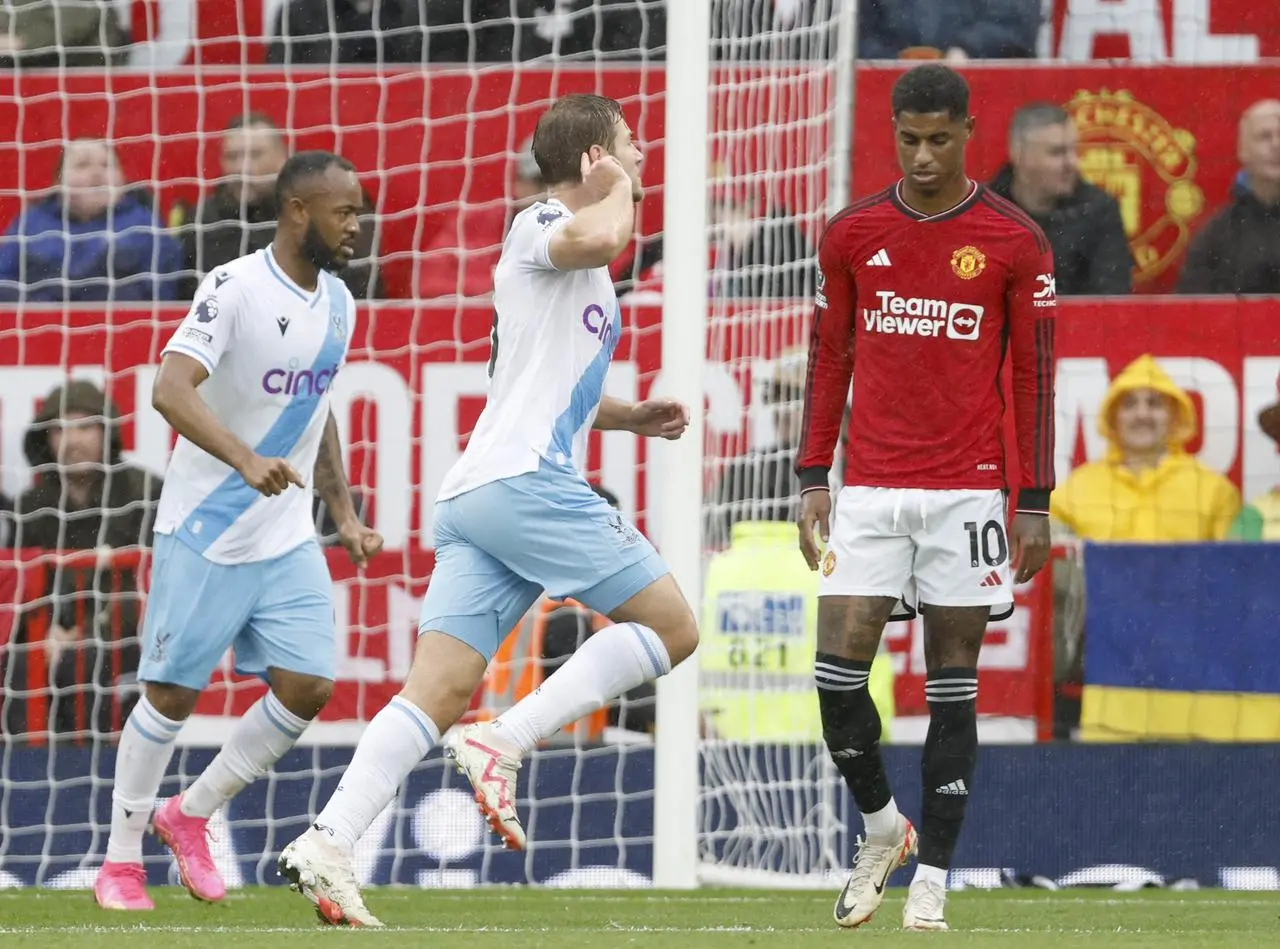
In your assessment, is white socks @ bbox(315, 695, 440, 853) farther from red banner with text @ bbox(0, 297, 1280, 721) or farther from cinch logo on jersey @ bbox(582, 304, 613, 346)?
red banner with text @ bbox(0, 297, 1280, 721)

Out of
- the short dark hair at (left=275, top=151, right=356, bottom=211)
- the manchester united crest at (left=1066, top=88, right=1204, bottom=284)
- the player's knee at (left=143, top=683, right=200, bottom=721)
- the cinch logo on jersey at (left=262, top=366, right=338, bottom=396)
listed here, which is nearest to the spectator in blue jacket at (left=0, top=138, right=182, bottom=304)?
the short dark hair at (left=275, top=151, right=356, bottom=211)

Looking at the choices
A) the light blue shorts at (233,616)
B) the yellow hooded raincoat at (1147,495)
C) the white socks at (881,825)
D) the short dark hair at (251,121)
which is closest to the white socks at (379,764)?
the white socks at (881,825)

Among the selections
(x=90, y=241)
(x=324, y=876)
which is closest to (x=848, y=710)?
(x=324, y=876)

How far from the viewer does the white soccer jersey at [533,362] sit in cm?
451

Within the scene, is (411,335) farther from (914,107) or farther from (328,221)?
(914,107)

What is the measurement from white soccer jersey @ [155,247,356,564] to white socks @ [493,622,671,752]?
1434mm

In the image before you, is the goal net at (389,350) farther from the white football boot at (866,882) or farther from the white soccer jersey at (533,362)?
the white soccer jersey at (533,362)

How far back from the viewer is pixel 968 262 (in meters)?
4.71

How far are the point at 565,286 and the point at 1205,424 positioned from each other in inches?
198

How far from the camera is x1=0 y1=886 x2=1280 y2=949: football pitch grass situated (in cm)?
429

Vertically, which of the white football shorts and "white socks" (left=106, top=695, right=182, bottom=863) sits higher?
the white football shorts

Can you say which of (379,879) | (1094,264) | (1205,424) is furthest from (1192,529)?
(379,879)

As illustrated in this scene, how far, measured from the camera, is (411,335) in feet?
29.0

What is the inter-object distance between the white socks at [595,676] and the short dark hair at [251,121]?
16.2ft
